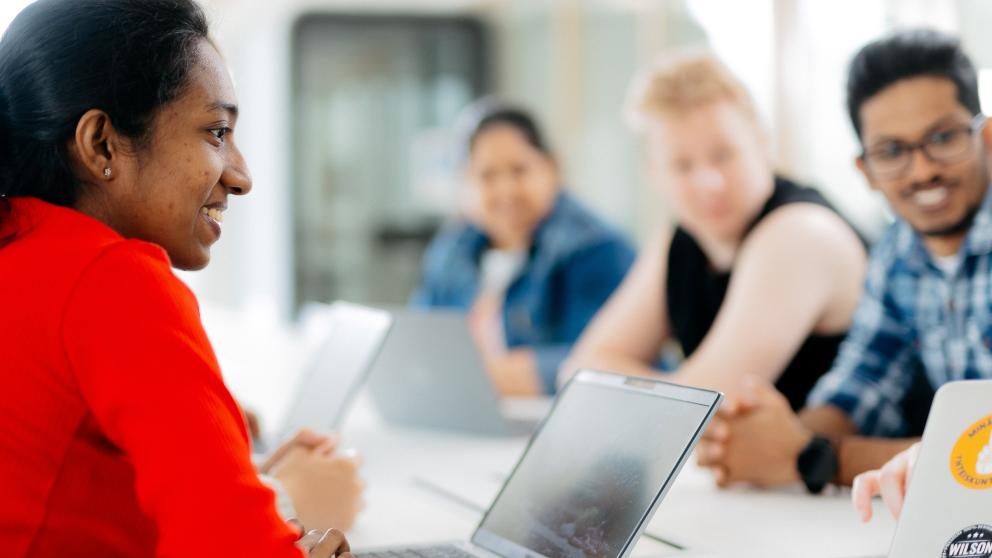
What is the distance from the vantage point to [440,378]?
2.35 m

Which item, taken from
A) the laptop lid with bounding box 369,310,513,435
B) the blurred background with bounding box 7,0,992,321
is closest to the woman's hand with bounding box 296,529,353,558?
the laptop lid with bounding box 369,310,513,435

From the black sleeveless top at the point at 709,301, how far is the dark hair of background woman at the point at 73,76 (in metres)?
1.53

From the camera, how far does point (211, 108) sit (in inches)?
43.4

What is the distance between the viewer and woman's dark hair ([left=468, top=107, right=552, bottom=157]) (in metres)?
3.54

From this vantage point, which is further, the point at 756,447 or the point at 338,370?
the point at 338,370

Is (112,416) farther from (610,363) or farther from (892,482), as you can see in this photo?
(610,363)

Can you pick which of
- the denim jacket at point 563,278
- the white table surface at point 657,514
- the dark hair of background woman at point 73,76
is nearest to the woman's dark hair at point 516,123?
the denim jacket at point 563,278

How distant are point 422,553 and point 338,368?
79cm

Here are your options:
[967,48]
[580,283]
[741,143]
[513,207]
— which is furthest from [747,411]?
[513,207]

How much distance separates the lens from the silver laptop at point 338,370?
191cm

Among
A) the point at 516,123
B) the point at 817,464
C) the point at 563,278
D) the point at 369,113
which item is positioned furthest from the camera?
the point at 369,113

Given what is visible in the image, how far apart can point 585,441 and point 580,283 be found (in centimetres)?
209

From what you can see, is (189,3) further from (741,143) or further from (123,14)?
(741,143)

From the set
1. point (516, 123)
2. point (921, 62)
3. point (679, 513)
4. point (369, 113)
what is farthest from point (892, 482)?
point (369, 113)
